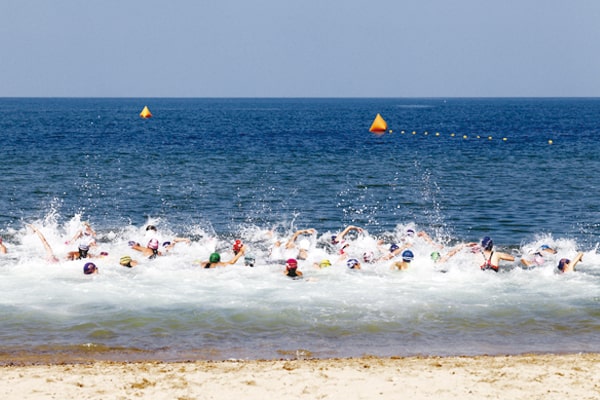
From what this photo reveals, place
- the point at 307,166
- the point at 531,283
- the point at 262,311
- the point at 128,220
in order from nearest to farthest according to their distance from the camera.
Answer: the point at 262,311 → the point at 531,283 → the point at 128,220 → the point at 307,166

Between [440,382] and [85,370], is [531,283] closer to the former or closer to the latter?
A: [440,382]

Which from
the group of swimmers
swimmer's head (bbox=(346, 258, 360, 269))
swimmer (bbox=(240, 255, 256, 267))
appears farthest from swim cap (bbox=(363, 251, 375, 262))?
swimmer (bbox=(240, 255, 256, 267))

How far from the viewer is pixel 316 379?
462 inches

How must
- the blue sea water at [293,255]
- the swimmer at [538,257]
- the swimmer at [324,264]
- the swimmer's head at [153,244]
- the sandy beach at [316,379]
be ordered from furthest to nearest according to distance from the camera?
the swimmer's head at [153,244], the swimmer at [538,257], the swimmer at [324,264], the blue sea water at [293,255], the sandy beach at [316,379]

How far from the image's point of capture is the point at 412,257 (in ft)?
65.9

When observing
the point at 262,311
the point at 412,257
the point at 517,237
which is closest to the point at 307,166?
the point at 517,237

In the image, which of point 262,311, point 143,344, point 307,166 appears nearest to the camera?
point 143,344

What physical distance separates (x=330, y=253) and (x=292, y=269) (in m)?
3.87

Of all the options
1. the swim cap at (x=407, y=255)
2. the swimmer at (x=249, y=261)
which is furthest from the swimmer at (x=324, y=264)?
the swim cap at (x=407, y=255)

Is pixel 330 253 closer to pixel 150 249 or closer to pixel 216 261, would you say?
pixel 216 261

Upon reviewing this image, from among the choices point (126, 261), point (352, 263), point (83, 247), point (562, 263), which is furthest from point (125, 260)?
point (562, 263)

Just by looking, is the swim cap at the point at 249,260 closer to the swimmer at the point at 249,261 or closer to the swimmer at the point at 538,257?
the swimmer at the point at 249,261

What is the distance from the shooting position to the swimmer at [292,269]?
1909cm

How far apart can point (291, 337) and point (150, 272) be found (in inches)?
243
